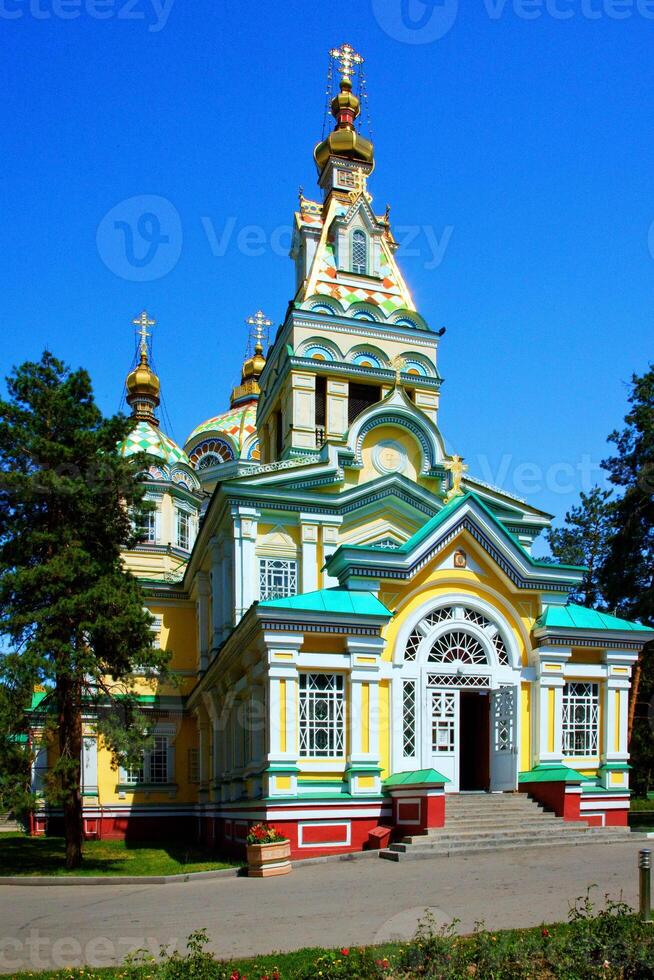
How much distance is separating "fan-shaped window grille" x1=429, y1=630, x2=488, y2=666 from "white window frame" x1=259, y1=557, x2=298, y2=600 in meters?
5.67

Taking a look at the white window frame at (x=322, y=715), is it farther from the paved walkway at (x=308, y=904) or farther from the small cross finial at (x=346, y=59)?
the small cross finial at (x=346, y=59)

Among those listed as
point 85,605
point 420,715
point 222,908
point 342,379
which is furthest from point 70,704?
point 342,379

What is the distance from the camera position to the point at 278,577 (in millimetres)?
23094

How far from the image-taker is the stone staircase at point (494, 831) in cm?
1481

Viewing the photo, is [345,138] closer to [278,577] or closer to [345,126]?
[345,126]

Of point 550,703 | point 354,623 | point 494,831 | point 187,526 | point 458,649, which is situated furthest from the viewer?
point 187,526

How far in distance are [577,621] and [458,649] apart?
2501 mm

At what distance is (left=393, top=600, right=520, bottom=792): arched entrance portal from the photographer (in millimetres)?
17547

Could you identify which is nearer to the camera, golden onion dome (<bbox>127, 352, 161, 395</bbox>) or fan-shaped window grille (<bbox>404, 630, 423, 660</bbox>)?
fan-shaped window grille (<bbox>404, 630, 423, 660</bbox>)

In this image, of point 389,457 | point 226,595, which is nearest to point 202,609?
point 226,595

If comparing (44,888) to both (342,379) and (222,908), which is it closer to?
(222,908)

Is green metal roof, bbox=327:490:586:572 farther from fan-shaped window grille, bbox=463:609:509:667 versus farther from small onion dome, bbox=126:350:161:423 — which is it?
small onion dome, bbox=126:350:161:423

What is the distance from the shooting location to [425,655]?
58.5 feet

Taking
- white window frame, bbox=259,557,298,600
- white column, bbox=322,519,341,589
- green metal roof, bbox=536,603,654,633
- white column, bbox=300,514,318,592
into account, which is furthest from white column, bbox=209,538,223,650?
green metal roof, bbox=536,603,654,633
